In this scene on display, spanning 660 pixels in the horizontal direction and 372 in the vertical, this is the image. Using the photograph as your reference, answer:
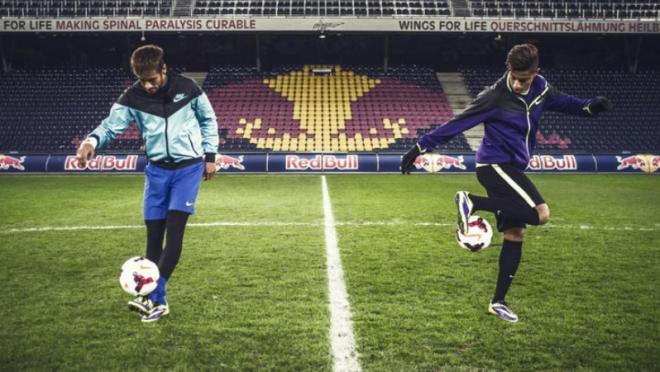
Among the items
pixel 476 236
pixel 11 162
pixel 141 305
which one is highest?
pixel 476 236

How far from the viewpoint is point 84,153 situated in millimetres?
3615

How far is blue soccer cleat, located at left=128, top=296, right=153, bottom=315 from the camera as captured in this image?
12.1 ft

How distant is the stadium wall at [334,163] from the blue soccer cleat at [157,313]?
584 inches

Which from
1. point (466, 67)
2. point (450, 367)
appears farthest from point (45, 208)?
point (466, 67)

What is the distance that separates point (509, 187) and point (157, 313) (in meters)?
2.82

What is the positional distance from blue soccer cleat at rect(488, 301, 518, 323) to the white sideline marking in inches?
43.1

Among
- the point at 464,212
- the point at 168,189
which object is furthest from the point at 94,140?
the point at 464,212

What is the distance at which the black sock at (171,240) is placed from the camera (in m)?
3.81

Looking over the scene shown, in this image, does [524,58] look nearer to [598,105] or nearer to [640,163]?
[598,105]

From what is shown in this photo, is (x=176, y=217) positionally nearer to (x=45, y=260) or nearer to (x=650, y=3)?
(x=45, y=260)

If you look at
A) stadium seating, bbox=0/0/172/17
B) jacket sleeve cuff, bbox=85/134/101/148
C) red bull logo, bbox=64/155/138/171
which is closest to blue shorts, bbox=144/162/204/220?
jacket sleeve cuff, bbox=85/134/101/148

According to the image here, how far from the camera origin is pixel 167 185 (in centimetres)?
388

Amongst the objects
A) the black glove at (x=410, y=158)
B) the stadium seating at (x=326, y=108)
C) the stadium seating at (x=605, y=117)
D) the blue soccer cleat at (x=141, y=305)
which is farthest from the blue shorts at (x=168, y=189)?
the stadium seating at (x=605, y=117)

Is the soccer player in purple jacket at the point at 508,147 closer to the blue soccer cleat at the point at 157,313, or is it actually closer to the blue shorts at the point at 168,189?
the blue shorts at the point at 168,189
